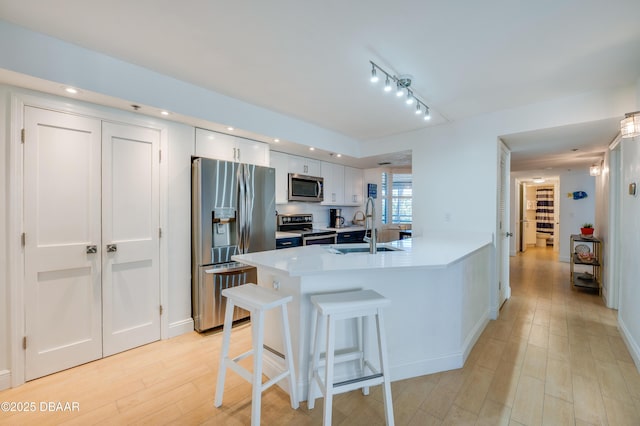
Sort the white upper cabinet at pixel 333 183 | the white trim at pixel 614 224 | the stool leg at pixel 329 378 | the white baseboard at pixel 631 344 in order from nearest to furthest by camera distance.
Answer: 1. the stool leg at pixel 329 378
2. the white baseboard at pixel 631 344
3. the white trim at pixel 614 224
4. the white upper cabinet at pixel 333 183

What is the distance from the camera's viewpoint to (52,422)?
64.7 inches

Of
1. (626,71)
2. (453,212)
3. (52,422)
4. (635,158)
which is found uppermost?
(626,71)

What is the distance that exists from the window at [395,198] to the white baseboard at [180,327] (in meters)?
4.24

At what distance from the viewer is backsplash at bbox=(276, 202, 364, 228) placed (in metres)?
4.50

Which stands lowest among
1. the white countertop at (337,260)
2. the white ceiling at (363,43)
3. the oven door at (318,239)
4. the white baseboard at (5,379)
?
the white baseboard at (5,379)

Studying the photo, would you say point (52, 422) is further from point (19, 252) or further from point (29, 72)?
point (29, 72)

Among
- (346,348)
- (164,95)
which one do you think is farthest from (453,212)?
(164,95)

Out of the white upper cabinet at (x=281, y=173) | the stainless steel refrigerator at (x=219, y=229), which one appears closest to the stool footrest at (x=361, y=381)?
the stainless steel refrigerator at (x=219, y=229)

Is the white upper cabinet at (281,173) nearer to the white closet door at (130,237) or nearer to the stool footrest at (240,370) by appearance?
the white closet door at (130,237)

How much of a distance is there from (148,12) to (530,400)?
3400 mm

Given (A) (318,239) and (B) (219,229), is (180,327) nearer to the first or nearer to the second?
(B) (219,229)

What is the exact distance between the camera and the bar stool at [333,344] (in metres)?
1.47

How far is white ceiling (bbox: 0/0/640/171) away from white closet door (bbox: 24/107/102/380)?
712 millimetres

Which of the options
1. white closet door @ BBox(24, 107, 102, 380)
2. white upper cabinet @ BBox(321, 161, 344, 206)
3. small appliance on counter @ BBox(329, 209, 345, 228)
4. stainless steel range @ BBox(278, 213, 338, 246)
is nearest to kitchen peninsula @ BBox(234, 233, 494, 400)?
white closet door @ BBox(24, 107, 102, 380)
